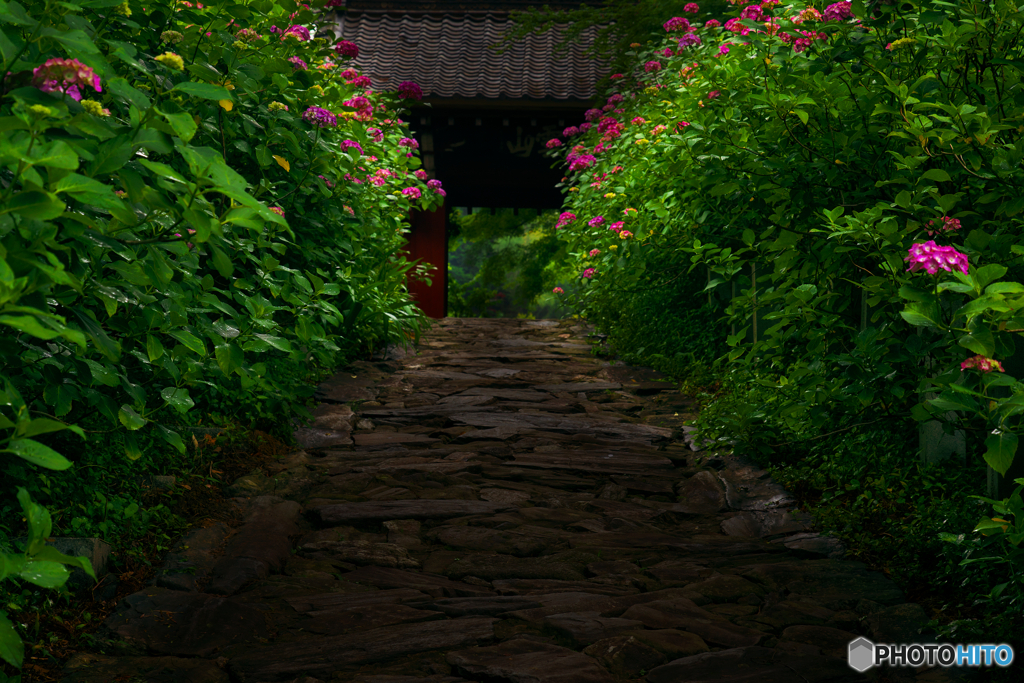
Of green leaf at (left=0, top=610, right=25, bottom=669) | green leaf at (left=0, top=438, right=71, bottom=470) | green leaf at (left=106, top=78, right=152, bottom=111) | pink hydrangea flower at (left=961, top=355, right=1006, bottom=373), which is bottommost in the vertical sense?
green leaf at (left=0, top=610, right=25, bottom=669)

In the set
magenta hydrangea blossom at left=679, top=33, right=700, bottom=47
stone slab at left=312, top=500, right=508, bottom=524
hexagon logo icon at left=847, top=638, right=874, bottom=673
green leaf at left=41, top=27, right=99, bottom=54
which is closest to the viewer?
green leaf at left=41, top=27, right=99, bottom=54

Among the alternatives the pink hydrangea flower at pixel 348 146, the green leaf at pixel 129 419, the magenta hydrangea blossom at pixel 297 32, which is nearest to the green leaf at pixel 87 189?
the green leaf at pixel 129 419

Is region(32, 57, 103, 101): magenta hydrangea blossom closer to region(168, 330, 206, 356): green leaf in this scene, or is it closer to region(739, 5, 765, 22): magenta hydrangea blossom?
region(168, 330, 206, 356): green leaf

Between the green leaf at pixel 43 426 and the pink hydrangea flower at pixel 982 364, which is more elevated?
the pink hydrangea flower at pixel 982 364

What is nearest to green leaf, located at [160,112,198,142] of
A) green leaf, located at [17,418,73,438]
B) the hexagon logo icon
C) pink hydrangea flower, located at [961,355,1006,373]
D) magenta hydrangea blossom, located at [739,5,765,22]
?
green leaf, located at [17,418,73,438]

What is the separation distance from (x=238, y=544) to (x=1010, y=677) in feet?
8.23

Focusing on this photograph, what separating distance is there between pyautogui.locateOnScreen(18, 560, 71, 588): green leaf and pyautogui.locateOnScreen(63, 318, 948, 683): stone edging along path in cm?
83

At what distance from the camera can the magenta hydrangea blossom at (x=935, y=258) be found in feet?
7.64

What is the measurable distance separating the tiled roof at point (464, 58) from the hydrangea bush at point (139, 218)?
669cm

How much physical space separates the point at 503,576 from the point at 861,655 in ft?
3.93

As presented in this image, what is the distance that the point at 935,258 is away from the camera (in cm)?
233

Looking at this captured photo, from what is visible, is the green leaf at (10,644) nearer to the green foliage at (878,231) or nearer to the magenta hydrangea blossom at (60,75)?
the magenta hydrangea blossom at (60,75)

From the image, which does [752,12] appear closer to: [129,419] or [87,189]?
[129,419]

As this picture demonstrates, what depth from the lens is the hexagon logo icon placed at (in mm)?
2252
